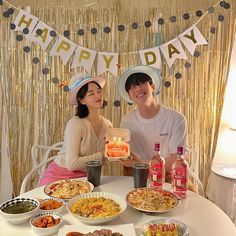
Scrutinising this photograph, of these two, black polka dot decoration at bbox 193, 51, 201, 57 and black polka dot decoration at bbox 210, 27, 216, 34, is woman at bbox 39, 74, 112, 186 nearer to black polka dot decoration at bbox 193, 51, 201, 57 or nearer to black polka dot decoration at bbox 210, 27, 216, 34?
black polka dot decoration at bbox 193, 51, 201, 57

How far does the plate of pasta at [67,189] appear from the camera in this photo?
64.4 inches

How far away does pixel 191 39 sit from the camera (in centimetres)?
276

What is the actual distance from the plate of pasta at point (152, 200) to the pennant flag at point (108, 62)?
1.39m

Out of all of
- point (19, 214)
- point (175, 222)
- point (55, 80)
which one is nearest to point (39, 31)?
point (55, 80)

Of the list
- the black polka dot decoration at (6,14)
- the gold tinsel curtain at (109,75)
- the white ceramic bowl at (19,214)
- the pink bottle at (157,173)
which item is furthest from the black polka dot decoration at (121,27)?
the white ceramic bowl at (19,214)

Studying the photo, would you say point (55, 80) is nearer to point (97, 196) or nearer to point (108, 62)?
point (108, 62)

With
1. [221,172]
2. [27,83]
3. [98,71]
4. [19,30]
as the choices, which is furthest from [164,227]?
[19,30]

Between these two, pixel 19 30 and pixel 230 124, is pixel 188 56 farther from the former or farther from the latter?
pixel 19 30

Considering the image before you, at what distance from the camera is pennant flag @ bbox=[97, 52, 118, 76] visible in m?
2.79

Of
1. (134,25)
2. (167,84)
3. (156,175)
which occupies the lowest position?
(156,175)

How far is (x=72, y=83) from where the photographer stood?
91.8 inches

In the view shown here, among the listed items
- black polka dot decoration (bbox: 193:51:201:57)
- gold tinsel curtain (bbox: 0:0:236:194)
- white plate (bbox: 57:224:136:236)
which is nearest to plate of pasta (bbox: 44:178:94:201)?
white plate (bbox: 57:224:136:236)

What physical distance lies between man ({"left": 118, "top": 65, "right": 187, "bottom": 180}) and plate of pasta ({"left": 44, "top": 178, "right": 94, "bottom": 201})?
2.00ft

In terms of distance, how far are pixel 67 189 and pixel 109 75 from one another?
1387mm
